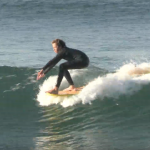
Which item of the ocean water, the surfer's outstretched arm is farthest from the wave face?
the surfer's outstretched arm

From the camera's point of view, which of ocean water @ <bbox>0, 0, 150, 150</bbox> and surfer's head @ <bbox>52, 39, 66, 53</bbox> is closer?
ocean water @ <bbox>0, 0, 150, 150</bbox>

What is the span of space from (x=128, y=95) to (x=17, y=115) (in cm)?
260

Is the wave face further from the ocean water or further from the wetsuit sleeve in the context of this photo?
the wetsuit sleeve

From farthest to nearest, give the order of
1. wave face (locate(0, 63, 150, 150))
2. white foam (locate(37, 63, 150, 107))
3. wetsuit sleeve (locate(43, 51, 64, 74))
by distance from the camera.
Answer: white foam (locate(37, 63, 150, 107))
wetsuit sleeve (locate(43, 51, 64, 74))
wave face (locate(0, 63, 150, 150))

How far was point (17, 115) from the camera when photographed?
1158cm

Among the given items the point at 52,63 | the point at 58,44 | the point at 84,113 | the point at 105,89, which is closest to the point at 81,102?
the point at 84,113

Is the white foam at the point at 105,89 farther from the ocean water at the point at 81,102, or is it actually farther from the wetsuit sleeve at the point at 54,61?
the wetsuit sleeve at the point at 54,61

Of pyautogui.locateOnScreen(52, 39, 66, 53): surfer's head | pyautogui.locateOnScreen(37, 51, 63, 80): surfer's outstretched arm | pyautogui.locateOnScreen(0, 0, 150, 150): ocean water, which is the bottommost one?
pyautogui.locateOnScreen(0, 0, 150, 150): ocean water

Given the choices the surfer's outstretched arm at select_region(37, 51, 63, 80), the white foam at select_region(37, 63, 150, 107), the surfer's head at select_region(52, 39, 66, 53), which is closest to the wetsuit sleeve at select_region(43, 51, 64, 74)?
the surfer's outstretched arm at select_region(37, 51, 63, 80)

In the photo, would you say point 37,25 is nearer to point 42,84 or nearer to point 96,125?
point 42,84

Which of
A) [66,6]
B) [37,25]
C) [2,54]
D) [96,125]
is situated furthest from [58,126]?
[66,6]

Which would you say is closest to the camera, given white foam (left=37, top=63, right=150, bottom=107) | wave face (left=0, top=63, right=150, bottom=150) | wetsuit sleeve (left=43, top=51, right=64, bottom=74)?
wave face (left=0, top=63, right=150, bottom=150)

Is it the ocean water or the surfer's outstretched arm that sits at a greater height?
the surfer's outstretched arm

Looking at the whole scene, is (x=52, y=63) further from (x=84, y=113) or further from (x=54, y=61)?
(x=84, y=113)
